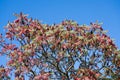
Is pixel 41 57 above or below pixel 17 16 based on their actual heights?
below

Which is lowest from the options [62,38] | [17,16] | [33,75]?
[33,75]

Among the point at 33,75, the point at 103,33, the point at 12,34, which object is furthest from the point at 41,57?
the point at 103,33

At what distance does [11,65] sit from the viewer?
25812 millimetres

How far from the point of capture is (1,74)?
26.2m

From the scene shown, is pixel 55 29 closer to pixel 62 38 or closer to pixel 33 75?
pixel 62 38

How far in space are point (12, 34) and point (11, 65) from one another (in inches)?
110

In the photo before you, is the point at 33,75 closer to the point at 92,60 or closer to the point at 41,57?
the point at 41,57

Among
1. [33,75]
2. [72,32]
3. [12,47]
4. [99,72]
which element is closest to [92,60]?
[99,72]

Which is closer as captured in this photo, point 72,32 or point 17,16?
point 72,32

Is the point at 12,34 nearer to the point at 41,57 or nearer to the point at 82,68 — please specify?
the point at 41,57

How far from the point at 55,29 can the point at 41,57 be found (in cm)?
251

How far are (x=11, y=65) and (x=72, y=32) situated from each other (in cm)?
Answer: 530

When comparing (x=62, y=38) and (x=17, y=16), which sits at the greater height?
(x=17, y=16)

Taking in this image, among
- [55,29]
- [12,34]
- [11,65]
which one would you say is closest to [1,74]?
[11,65]
